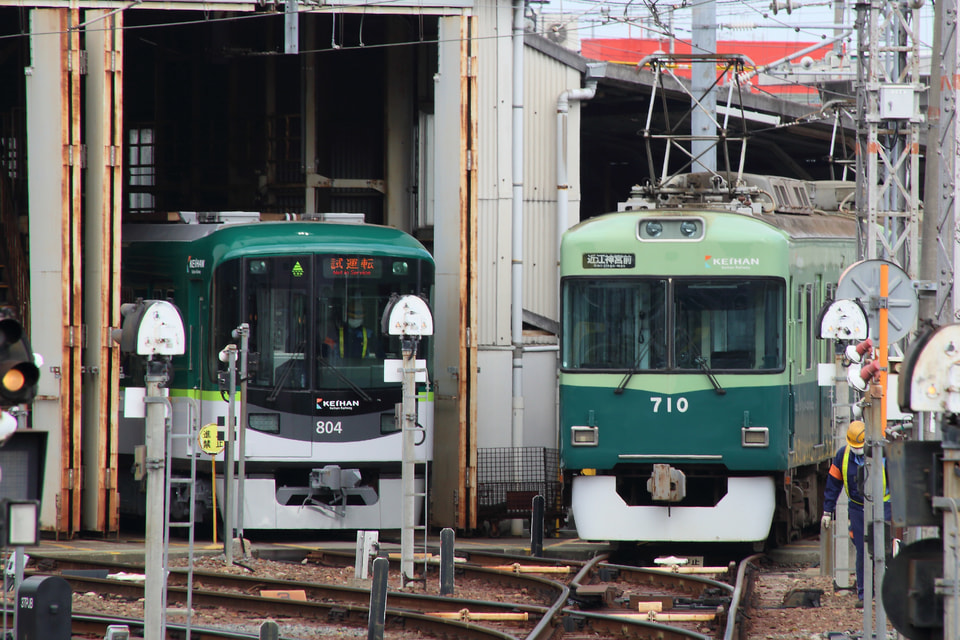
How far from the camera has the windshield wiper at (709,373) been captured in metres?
13.2

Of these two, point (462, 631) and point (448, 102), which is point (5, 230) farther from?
point (462, 631)

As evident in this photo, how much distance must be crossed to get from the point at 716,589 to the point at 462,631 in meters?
2.46

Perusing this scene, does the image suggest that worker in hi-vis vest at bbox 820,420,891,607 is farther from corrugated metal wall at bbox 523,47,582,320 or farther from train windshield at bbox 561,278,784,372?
corrugated metal wall at bbox 523,47,582,320

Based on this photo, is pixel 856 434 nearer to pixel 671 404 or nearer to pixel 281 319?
pixel 671 404

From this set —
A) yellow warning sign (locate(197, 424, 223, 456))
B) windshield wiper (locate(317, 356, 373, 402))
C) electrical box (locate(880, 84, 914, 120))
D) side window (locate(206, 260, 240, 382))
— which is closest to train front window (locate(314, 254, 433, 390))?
windshield wiper (locate(317, 356, 373, 402))

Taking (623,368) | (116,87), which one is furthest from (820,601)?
(116,87)

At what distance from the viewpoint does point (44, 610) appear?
8945 mm

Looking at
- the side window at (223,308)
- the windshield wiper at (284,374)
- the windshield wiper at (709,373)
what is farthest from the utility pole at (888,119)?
the side window at (223,308)

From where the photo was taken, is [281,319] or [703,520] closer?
[703,520]

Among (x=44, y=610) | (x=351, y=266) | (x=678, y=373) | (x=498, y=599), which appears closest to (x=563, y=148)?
(x=351, y=266)

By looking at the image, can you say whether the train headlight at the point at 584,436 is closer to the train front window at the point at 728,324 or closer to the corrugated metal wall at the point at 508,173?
the train front window at the point at 728,324

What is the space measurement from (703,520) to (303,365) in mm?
4191

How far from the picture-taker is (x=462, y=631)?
1038cm

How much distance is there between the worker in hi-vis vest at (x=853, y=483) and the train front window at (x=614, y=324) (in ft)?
6.93
